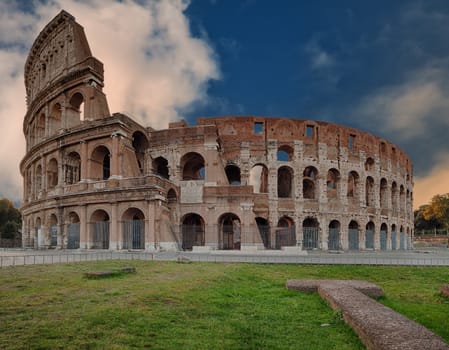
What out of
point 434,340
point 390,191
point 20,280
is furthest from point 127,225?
point 390,191

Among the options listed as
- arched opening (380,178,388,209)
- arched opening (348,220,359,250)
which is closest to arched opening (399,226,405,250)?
arched opening (380,178,388,209)

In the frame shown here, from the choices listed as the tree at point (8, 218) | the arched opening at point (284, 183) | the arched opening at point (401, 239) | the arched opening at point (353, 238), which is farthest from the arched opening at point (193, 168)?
the tree at point (8, 218)

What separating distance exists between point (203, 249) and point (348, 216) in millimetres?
13957

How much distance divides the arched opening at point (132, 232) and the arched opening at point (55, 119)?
1222cm

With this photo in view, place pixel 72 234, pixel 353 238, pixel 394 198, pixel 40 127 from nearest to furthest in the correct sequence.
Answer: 1. pixel 72 234
2. pixel 353 238
3. pixel 40 127
4. pixel 394 198

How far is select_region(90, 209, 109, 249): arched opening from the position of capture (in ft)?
79.2

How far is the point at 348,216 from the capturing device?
30.2 metres

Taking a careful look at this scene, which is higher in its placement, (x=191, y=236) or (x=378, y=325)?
(x=378, y=325)

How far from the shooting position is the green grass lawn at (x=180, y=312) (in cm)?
447

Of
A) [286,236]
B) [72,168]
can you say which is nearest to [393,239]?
[286,236]

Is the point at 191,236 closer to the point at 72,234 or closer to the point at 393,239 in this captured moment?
the point at 72,234

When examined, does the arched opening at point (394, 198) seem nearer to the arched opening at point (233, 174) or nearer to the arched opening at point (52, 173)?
the arched opening at point (233, 174)

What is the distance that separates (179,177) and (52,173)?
36.6 ft

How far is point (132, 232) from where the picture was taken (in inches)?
902
